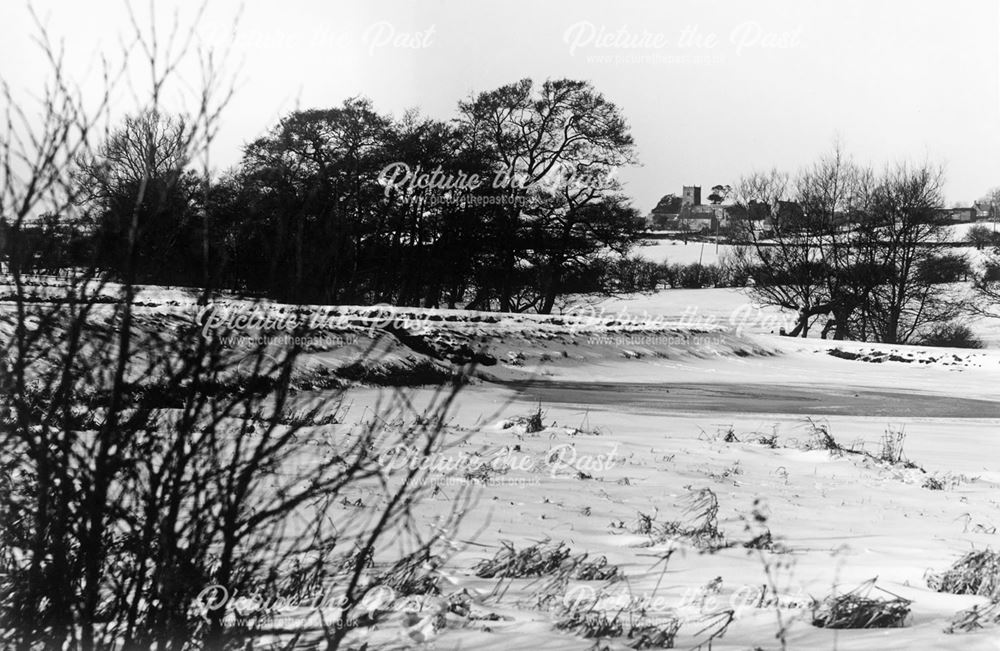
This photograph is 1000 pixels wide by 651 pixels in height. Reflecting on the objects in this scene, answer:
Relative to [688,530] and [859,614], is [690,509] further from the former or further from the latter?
[859,614]

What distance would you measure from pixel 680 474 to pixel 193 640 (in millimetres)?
5431

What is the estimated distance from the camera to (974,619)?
351cm

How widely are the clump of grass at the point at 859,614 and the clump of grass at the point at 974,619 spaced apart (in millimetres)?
187

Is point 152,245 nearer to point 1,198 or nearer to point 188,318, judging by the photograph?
point 1,198

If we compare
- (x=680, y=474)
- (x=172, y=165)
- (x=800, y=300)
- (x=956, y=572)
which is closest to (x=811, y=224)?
(x=800, y=300)

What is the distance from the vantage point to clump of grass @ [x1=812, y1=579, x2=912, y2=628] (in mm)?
3521

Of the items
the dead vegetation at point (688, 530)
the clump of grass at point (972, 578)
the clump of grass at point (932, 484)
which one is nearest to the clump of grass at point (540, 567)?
the dead vegetation at point (688, 530)

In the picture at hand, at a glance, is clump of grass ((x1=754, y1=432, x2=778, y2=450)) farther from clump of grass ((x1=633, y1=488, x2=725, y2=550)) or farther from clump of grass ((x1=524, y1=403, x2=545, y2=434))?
clump of grass ((x1=633, y1=488, x2=725, y2=550))

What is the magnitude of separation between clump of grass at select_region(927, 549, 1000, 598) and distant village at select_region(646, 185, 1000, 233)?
30.8m

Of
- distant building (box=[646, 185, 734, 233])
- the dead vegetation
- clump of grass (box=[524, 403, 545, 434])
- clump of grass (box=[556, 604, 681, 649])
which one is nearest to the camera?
clump of grass (box=[556, 604, 681, 649])

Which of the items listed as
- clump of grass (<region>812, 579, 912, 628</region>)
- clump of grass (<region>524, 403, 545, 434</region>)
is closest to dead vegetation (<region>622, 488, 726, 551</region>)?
clump of grass (<region>812, 579, 912, 628</region>)

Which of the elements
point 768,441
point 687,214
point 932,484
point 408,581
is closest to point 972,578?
point 408,581

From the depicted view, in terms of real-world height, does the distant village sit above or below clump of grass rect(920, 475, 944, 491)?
above

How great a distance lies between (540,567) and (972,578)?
7.23 feet
